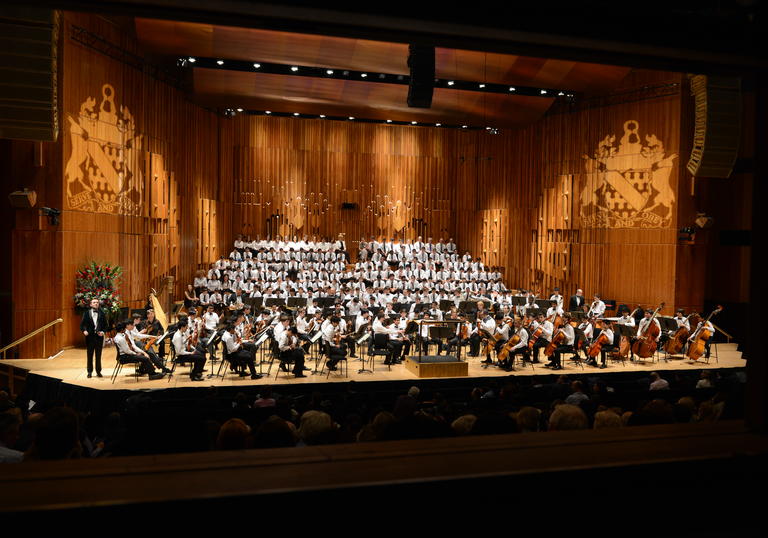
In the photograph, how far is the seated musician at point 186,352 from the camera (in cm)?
904

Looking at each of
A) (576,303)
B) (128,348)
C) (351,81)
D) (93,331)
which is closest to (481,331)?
(576,303)

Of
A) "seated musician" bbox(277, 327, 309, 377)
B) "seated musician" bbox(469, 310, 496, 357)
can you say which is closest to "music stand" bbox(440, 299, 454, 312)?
"seated musician" bbox(469, 310, 496, 357)

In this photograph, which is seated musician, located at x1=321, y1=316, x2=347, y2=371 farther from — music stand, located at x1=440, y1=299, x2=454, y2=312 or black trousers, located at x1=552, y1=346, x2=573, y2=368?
black trousers, located at x1=552, y1=346, x2=573, y2=368

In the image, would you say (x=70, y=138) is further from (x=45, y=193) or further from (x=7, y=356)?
(x=7, y=356)

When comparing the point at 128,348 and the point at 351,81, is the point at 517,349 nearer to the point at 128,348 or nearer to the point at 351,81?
the point at 128,348

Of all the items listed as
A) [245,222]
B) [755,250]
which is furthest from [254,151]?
[755,250]

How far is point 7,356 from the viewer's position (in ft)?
34.9

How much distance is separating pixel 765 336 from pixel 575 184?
14.5m

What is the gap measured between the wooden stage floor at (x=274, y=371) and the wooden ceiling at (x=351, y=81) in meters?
6.13

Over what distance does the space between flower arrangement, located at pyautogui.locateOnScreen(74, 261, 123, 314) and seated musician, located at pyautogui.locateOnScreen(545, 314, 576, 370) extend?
27.3ft

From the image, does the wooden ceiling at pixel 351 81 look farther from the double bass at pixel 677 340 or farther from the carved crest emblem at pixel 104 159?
the double bass at pixel 677 340

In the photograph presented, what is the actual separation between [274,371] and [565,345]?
209 inches

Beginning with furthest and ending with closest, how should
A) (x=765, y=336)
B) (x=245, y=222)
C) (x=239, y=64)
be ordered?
(x=245, y=222) → (x=239, y=64) → (x=765, y=336)

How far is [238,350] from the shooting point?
9.27 m
